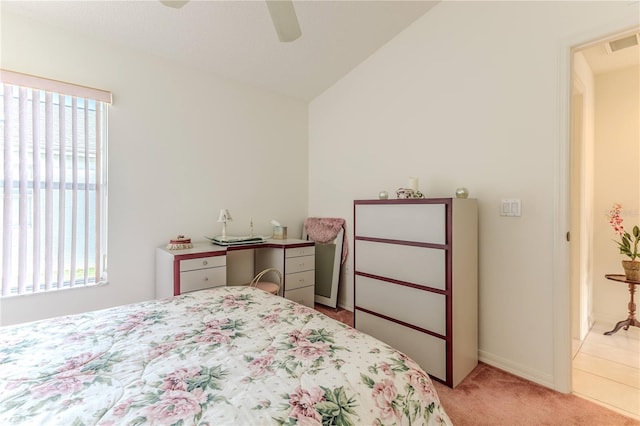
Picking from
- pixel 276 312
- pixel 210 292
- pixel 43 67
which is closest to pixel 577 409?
pixel 276 312

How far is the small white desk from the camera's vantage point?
2281 millimetres

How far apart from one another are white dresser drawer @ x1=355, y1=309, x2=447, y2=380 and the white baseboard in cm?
49

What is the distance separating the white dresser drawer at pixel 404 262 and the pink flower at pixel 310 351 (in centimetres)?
Answer: 116

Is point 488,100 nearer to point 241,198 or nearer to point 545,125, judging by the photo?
point 545,125

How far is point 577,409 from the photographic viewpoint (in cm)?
169

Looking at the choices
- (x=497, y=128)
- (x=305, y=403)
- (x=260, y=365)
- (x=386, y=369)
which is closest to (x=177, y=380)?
(x=260, y=365)

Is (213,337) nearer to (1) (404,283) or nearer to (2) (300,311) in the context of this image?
(2) (300,311)

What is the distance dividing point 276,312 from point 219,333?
1.00ft

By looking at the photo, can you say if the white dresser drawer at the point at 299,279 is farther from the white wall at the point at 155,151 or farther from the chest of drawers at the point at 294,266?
the white wall at the point at 155,151

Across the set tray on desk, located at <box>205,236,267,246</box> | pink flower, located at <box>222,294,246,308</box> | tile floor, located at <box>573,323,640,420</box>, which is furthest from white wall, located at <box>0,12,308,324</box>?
tile floor, located at <box>573,323,640,420</box>

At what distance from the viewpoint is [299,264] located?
3006 mm

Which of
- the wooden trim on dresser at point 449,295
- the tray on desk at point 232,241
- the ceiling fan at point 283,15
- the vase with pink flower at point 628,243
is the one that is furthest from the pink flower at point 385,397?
the vase with pink flower at point 628,243

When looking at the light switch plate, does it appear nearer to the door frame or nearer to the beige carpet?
the door frame

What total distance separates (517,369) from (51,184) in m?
3.45
